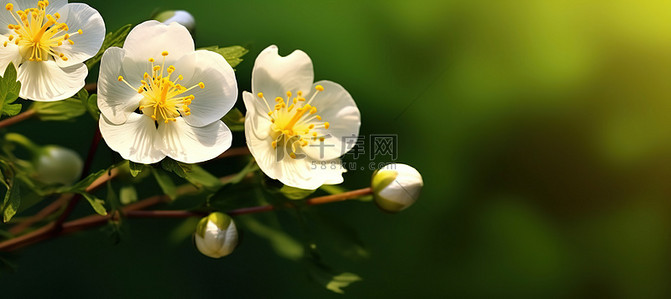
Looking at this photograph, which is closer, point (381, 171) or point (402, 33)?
point (381, 171)

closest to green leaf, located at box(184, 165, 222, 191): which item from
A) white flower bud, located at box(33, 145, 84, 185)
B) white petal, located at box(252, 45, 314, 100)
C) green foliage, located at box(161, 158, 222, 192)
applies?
green foliage, located at box(161, 158, 222, 192)

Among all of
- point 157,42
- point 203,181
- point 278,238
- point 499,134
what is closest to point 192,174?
point 203,181

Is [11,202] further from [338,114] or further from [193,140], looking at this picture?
[338,114]

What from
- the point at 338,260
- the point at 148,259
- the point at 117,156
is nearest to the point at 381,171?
the point at 117,156

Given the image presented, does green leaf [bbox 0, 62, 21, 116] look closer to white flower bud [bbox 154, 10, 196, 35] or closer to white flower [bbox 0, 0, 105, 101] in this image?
white flower [bbox 0, 0, 105, 101]

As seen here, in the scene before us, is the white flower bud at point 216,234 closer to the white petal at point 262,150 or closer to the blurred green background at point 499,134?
the white petal at point 262,150

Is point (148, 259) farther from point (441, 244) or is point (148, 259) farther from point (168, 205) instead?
point (441, 244)
